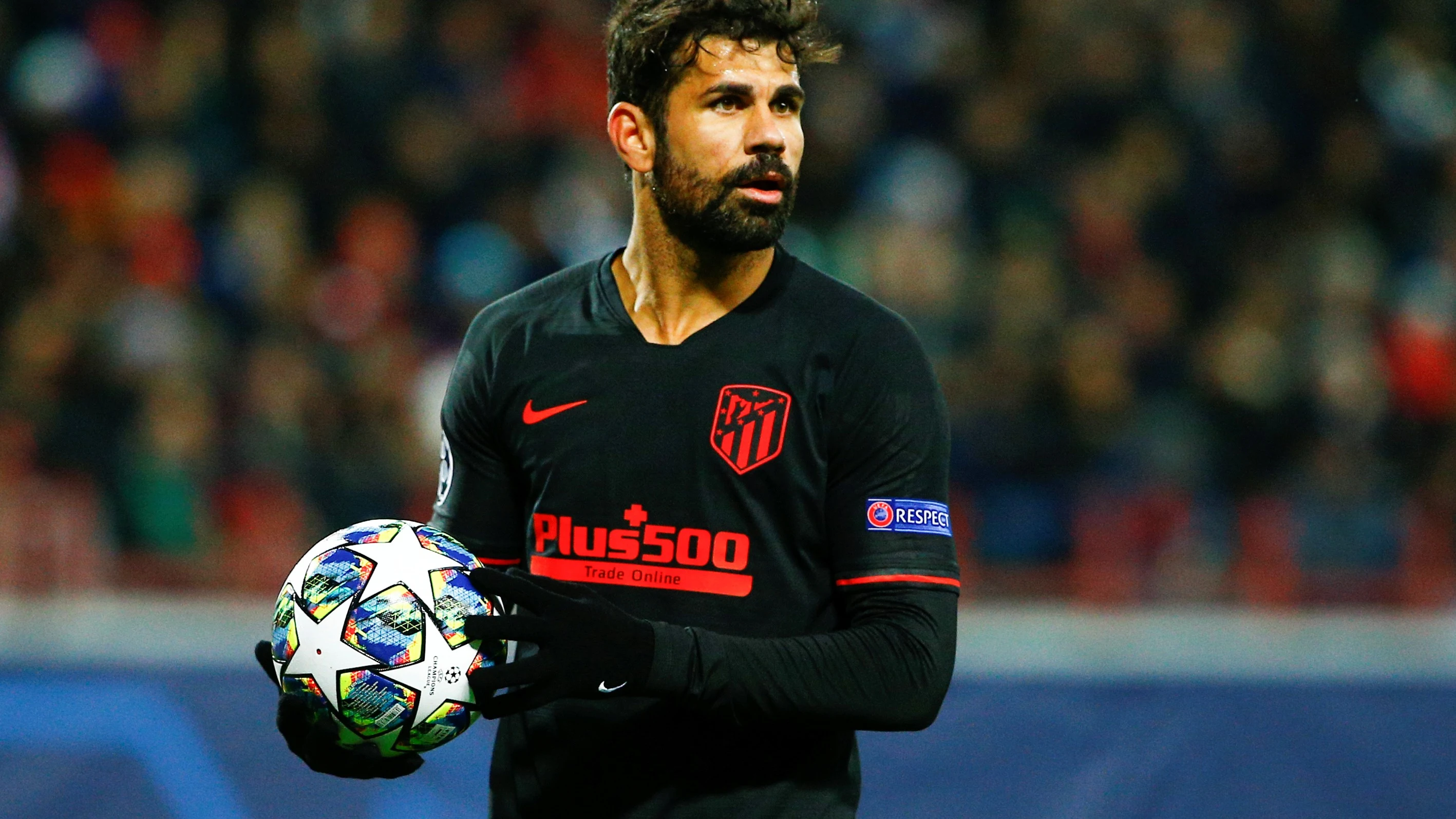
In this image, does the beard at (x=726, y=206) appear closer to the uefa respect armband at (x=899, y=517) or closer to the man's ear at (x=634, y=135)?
the man's ear at (x=634, y=135)

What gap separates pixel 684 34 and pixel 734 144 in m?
0.21

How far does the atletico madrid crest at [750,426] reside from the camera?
2.78 m

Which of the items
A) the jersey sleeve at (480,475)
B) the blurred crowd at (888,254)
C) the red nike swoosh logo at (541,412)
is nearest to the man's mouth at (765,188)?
the red nike swoosh logo at (541,412)

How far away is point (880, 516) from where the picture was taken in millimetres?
2746

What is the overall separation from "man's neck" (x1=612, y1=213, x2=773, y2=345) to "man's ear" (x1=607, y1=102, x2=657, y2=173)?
4.7 inches

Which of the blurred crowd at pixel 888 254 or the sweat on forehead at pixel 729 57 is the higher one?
the sweat on forehead at pixel 729 57

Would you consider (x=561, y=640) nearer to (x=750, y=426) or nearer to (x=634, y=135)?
(x=750, y=426)

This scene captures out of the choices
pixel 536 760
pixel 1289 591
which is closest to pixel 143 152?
pixel 1289 591

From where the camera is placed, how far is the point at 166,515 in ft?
21.2

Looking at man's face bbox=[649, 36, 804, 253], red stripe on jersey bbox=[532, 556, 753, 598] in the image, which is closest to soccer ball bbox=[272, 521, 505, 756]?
red stripe on jersey bbox=[532, 556, 753, 598]

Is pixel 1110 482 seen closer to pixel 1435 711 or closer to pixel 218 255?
pixel 1435 711

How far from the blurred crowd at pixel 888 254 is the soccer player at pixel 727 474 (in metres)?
2.94

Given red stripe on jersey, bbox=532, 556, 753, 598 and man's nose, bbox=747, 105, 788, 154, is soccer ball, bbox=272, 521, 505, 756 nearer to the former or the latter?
red stripe on jersey, bbox=532, 556, 753, 598

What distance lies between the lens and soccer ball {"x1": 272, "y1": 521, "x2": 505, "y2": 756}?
2.67 metres
